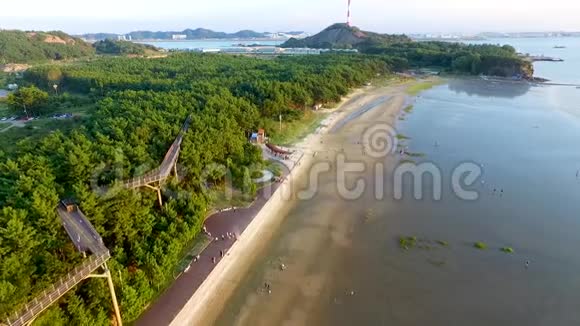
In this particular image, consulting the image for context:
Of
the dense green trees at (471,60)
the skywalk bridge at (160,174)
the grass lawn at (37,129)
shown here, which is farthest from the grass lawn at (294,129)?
the dense green trees at (471,60)

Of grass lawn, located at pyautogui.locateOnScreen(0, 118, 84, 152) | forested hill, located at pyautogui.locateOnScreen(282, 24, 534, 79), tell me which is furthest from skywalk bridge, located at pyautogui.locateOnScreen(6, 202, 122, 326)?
forested hill, located at pyautogui.locateOnScreen(282, 24, 534, 79)

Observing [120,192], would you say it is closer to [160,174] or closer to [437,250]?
[160,174]

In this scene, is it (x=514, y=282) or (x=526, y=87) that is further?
(x=526, y=87)

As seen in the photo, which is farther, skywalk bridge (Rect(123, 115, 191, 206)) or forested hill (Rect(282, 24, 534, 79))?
forested hill (Rect(282, 24, 534, 79))

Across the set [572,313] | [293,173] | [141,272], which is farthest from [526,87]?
[141,272]

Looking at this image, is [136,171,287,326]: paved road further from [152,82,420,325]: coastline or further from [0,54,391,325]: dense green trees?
[0,54,391,325]: dense green trees

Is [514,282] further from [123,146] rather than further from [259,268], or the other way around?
[123,146]

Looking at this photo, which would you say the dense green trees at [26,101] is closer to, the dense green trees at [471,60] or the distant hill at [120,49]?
the distant hill at [120,49]
